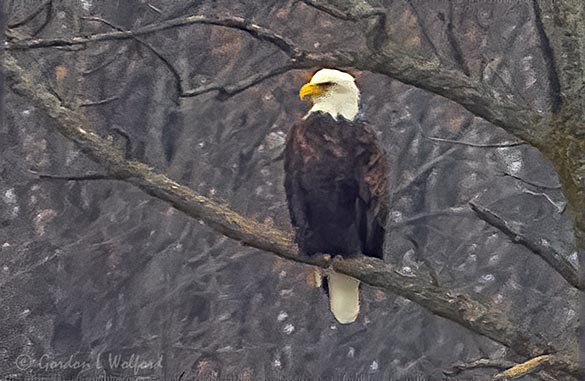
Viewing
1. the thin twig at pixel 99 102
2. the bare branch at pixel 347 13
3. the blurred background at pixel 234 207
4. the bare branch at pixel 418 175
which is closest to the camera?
the bare branch at pixel 347 13

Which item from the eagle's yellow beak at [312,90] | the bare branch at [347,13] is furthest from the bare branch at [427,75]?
the eagle's yellow beak at [312,90]

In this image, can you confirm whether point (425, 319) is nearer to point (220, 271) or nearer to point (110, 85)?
point (220, 271)

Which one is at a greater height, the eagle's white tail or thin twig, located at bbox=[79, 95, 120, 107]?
thin twig, located at bbox=[79, 95, 120, 107]

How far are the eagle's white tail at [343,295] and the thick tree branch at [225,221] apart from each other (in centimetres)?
41

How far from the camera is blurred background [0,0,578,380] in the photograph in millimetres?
2363

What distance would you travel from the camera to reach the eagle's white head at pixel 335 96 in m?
1.69

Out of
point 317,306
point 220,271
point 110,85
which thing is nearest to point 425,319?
point 317,306

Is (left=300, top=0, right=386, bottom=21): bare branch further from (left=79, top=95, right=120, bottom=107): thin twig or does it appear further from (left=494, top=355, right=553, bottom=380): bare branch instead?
(left=79, top=95, right=120, bottom=107): thin twig

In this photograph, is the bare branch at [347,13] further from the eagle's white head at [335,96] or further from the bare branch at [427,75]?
the eagle's white head at [335,96]

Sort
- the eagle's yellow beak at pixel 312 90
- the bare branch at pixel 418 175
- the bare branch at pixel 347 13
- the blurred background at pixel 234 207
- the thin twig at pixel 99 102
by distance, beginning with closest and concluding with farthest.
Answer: the bare branch at pixel 347 13, the eagle's yellow beak at pixel 312 90, the thin twig at pixel 99 102, the blurred background at pixel 234 207, the bare branch at pixel 418 175

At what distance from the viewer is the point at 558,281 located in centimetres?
264

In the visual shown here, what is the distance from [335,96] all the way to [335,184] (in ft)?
0.48

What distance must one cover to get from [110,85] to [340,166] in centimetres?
85

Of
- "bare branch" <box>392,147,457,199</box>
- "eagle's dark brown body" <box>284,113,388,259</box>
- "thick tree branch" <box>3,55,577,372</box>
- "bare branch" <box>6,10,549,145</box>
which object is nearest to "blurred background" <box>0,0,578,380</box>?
"bare branch" <box>392,147,457,199</box>
